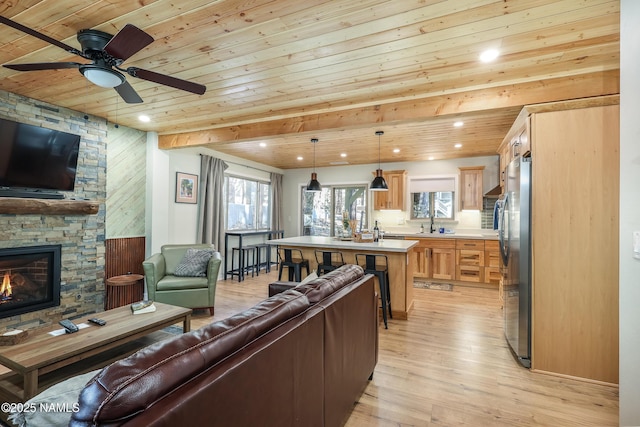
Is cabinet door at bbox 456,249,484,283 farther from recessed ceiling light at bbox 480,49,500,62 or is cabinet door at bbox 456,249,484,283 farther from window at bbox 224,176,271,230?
window at bbox 224,176,271,230

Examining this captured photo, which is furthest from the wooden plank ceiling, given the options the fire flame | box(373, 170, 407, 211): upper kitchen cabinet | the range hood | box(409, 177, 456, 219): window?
box(373, 170, 407, 211): upper kitchen cabinet

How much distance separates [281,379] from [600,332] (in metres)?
2.68

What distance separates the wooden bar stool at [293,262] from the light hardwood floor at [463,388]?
1.33 metres

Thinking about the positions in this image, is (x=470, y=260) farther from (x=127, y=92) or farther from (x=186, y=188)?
(x=127, y=92)

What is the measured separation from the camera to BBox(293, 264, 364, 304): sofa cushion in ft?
5.44

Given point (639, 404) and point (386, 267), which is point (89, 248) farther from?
point (639, 404)

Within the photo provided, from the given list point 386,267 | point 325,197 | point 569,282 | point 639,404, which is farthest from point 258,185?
point 639,404

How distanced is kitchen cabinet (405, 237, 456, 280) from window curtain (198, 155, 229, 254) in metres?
3.76

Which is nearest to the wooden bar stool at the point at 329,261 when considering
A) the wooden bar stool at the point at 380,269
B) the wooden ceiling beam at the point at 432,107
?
the wooden bar stool at the point at 380,269

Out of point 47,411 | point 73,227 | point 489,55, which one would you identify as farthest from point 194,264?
point 489,55

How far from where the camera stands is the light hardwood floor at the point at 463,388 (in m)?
1.99

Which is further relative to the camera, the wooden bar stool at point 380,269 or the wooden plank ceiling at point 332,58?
the wooden bar stool at point 380,269

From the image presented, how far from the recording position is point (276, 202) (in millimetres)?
7773

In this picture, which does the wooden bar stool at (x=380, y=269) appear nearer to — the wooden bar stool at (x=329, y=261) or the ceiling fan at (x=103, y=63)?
the wooden bar stool at (x=329, y=261)
